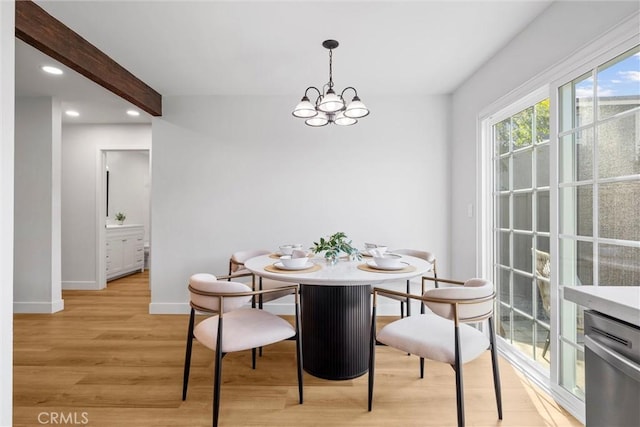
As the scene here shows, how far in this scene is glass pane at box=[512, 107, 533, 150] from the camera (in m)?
2.22

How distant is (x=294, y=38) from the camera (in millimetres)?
2201

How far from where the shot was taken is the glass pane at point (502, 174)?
2523 mm

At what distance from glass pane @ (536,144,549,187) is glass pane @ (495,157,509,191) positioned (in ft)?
1.27

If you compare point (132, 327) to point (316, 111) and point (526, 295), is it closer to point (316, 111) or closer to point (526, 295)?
point (316, 111)

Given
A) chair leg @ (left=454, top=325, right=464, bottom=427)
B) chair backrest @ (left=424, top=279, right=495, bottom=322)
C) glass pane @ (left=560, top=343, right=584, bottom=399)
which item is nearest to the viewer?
chair leg @ (left=454, top=325, right=464, bottom=427)

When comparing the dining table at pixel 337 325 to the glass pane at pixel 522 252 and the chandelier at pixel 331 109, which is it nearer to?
the glass pane at pixel 522 252

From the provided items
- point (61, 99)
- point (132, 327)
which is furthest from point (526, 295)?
point (61, 99)

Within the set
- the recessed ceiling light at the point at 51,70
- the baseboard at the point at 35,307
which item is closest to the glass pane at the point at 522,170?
the recessed ceiling light at the point at 51,70

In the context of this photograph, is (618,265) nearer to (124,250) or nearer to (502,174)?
(502,174)

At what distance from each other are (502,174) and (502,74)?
0.79 meters

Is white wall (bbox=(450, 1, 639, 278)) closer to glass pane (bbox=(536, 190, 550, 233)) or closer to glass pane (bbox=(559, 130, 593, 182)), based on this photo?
glass pane (bbox=(559, 130, 593, 182))

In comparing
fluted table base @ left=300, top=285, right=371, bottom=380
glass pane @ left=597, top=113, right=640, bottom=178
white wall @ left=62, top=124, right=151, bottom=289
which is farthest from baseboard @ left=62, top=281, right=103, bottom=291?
glass pane @ left=597, top=113, right=640, bottom=178

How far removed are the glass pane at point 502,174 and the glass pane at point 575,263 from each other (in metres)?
0.81

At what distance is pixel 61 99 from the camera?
11.4 ft
